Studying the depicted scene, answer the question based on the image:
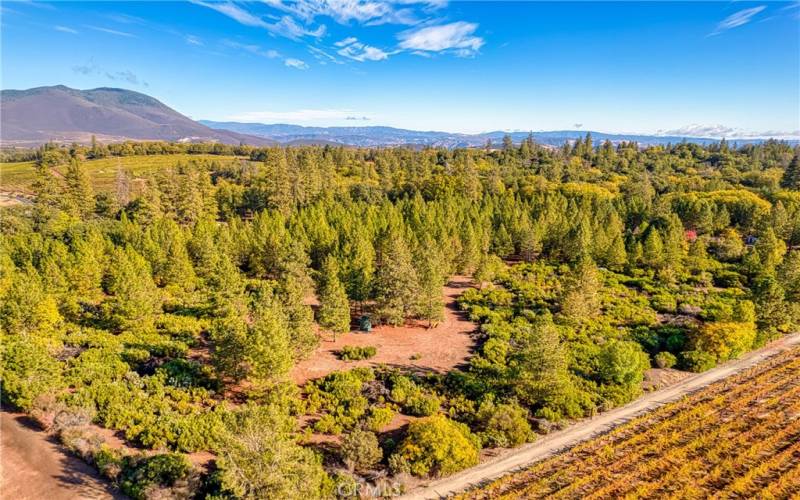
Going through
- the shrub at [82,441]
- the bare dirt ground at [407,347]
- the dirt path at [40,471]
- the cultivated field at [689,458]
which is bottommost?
the cultivated field at [689,458]

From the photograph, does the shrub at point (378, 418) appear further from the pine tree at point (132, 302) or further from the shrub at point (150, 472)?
the pine tree at point (132, 302)

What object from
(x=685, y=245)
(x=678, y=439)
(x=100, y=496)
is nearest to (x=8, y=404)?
(x=100, y=496)

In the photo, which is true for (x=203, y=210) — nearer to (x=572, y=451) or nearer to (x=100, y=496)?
(x=100, y=496)

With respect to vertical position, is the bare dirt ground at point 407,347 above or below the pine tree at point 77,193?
below

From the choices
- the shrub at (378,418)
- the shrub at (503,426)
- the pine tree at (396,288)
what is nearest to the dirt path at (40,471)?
the shrub at (378,418)

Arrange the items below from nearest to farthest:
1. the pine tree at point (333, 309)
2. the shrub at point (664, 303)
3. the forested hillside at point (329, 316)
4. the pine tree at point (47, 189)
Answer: the forested hillside at point (329, 316)
the pine tree at point (333, 309)
the shrub at point (664, 303)
the pine tree at point (47, 189)

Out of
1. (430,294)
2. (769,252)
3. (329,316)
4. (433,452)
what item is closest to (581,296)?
(430,294)

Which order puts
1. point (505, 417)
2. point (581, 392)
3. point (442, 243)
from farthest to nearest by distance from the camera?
point (442, 243)
point (581, 392)
point (505, 417)

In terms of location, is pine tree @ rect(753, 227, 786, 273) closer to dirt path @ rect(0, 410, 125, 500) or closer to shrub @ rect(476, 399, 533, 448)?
shrub @ rect(476, 399, 533, 448)
